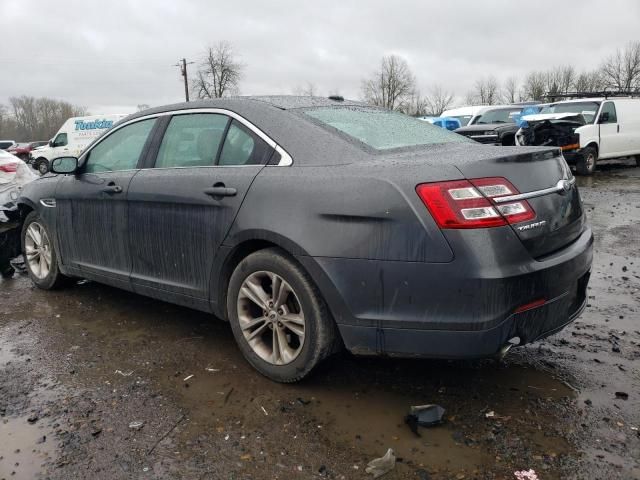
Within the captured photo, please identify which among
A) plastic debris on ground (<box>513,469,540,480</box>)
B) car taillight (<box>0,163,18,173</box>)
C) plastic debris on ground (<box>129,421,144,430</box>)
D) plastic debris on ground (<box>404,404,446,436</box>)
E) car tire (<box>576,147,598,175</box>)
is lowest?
plastic debris on ground (<box>513,469,540,480</box>)

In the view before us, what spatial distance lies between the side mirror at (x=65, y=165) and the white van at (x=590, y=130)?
11.7m

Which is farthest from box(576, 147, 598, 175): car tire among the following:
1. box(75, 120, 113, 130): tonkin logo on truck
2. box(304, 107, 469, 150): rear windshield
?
box(75, 120, 113, 130): tonkin logo on truck

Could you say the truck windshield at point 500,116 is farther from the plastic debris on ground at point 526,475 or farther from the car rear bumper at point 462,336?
the plastic debris on ground at point 526,475

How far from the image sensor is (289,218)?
2.78 metres

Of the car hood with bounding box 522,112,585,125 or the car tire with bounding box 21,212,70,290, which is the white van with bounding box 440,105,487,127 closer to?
the car hood with bounding box 522,112,585,125

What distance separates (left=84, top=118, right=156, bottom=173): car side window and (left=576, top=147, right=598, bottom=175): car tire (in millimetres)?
12434

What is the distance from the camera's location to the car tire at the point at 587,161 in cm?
1370

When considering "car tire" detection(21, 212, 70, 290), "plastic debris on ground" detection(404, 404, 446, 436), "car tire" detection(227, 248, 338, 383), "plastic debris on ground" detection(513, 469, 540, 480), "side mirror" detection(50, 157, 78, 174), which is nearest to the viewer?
"plastic debris on ground" detection(513, 469, 540, 480)

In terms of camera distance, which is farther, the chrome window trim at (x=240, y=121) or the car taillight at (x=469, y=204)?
the chrome window trim at (x=240, y=121)

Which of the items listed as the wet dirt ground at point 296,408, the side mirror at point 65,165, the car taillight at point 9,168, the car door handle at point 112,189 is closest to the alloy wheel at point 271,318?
the wet dirt ground at point 296,408

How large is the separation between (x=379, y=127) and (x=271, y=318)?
130 centimetres

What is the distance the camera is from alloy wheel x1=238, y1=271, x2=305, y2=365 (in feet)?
9.52

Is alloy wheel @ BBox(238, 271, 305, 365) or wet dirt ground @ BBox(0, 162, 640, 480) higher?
alloy wheel @ BBox(238, 271, 305, 365)

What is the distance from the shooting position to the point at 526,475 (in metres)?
2.21
